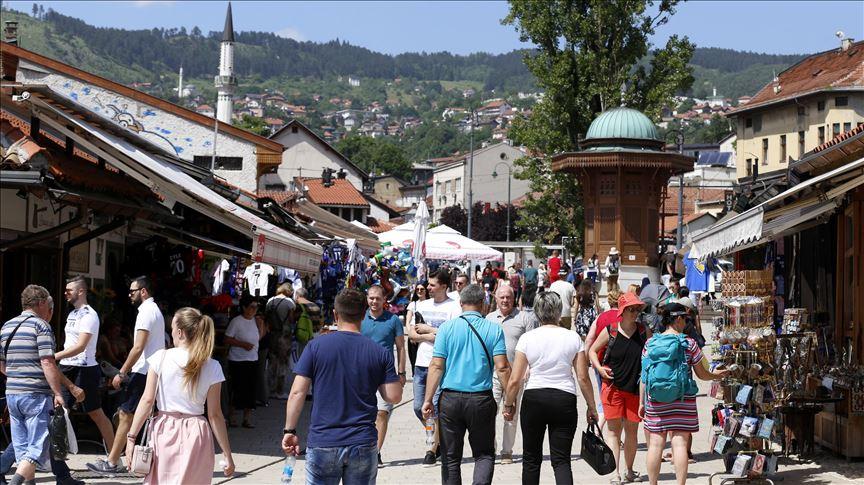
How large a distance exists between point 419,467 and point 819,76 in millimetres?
65111

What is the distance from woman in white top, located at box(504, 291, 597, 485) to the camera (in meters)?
9.19

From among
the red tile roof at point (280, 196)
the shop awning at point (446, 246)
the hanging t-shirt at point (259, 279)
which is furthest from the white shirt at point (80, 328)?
the shop awning at point (446, 246)

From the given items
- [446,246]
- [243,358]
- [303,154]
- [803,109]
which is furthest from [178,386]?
[303,154]

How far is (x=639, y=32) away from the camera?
45188 mm

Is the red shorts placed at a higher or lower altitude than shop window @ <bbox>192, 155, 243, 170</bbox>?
lower

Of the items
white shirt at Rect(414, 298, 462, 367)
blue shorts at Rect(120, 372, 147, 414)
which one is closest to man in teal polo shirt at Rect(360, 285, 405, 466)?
white shirt at Rect(414, 298, 462, 367)

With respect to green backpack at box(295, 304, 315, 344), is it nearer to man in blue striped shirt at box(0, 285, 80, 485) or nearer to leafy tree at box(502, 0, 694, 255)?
man in blue striped shirt at box(0, 285, 80, 485)

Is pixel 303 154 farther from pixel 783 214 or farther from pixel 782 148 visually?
pixel 783 214

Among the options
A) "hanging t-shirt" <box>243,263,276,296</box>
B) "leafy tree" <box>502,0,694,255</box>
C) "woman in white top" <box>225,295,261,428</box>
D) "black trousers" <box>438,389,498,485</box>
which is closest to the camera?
"black trousers" <box>438,389,498,485</box>

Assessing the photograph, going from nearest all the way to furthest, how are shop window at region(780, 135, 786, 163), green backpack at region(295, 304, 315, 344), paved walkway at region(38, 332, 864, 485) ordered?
paved walkway at region(38, 332, 864, 485)
green backpack at region(295, 304, 315, 344)
shop window at region(780, 135, 786, 163)

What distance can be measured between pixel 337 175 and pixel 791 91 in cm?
3228

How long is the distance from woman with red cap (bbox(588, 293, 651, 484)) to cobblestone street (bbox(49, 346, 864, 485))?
1.44ft

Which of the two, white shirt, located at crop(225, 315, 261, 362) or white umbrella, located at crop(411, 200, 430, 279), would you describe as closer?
white shirt, located at crop(225, 315, 261, 362)

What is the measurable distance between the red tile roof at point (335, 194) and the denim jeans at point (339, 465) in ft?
258
